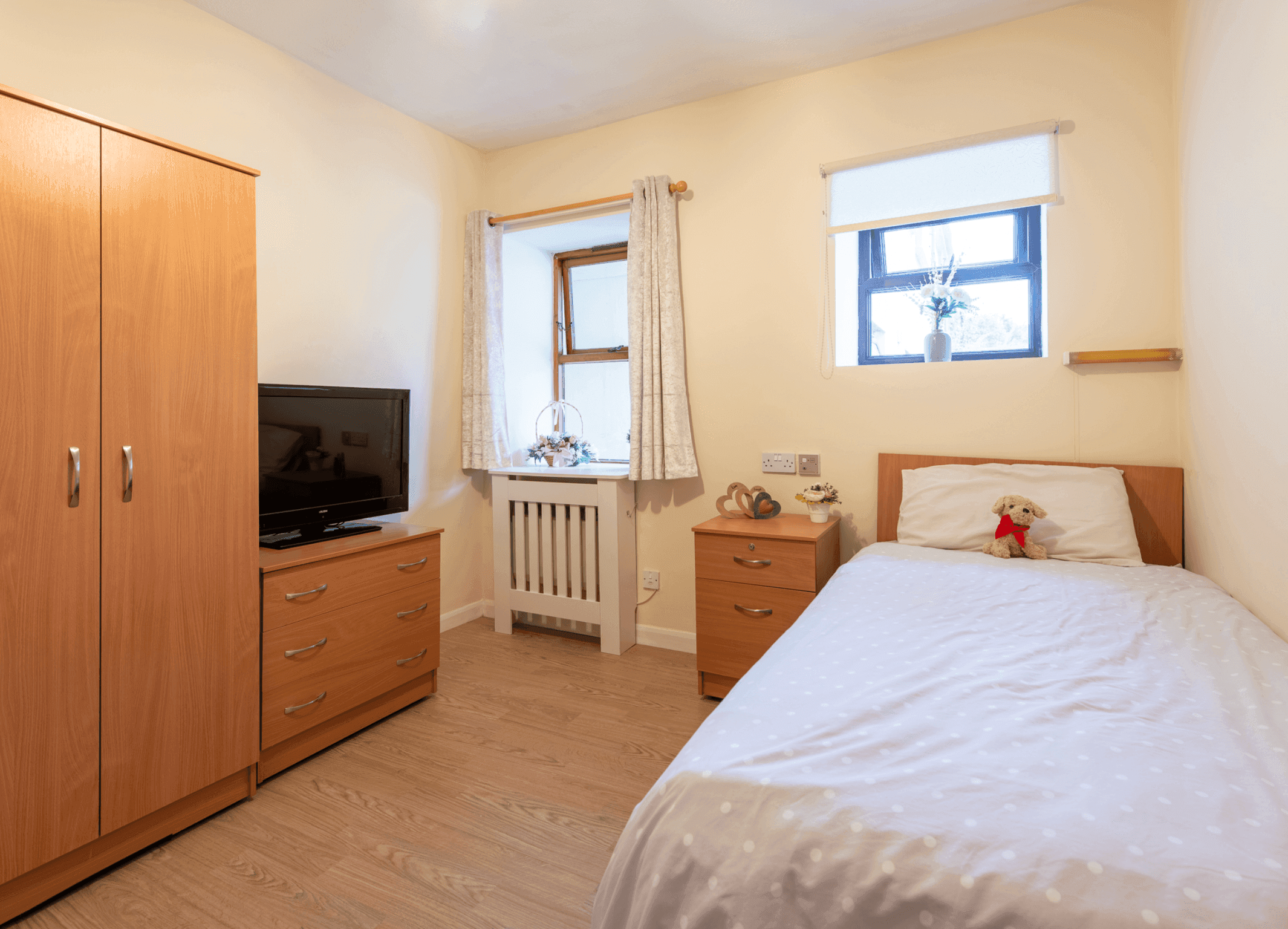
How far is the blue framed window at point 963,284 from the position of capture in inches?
102

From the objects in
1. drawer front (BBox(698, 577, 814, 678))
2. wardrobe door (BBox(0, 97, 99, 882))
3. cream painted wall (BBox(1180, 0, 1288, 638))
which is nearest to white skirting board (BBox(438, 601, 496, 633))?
drawer front (BBox(698, 577, 814, 678))

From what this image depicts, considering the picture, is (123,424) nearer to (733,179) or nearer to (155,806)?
(155,806)

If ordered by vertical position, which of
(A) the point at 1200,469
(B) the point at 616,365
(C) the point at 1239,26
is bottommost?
(A) the point at 1200,469

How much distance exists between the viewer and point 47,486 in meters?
1.40

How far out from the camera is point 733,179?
2904 millimetres

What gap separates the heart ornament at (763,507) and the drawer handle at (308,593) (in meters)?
1.70

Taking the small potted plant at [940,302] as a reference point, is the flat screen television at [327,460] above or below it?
below

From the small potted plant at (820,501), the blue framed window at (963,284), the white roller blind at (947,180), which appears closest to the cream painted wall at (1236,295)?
the white roller blind at (947,180)

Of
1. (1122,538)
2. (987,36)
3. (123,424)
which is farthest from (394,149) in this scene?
(1122,538)

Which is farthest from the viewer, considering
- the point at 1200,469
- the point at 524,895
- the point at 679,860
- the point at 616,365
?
the point at 616,365

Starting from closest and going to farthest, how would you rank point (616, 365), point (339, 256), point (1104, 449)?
point (1104, 449)
point (339, 256)
point (616, 365)

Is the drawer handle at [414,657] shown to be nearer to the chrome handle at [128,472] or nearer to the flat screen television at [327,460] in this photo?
the flat screen television at [327,460]

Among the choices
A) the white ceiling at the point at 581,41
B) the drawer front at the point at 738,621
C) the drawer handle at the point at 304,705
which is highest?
the white ceiling at the point at 581,41

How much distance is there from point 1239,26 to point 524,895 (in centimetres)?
289
